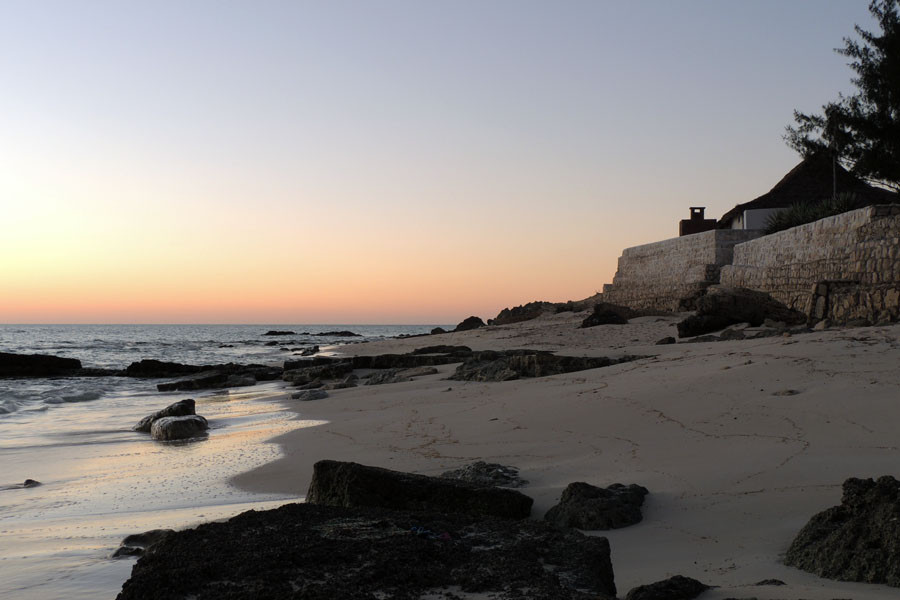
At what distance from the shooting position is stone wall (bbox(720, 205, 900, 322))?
12.3 m

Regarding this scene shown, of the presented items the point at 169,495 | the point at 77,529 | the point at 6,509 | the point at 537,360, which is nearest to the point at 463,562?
the point at 77,529

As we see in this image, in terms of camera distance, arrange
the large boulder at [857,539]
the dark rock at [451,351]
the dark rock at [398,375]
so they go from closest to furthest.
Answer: the large boulder at [857,539]
the dark rock at [398,375]
the dark rock at [451,351]

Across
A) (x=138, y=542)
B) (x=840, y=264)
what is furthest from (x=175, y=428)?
(x=840, y=264)

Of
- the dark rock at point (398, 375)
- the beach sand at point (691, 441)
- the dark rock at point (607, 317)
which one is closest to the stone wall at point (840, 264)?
the dark rock at point (607, 317)

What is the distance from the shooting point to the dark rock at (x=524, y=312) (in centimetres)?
3292

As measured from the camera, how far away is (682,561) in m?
2.97

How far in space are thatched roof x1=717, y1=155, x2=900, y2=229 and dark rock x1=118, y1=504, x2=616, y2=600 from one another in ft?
91.1

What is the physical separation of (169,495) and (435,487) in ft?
8.10

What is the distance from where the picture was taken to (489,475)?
A: 4516 millimetres

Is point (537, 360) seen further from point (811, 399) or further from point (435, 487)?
point (435, 487)

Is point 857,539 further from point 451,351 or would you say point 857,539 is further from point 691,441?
point 451,351

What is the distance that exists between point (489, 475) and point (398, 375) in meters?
Answer: 8.14

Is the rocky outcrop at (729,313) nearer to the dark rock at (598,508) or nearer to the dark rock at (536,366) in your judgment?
the dark rock at (536,366)

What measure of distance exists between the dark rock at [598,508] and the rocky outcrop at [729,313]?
1120cm
